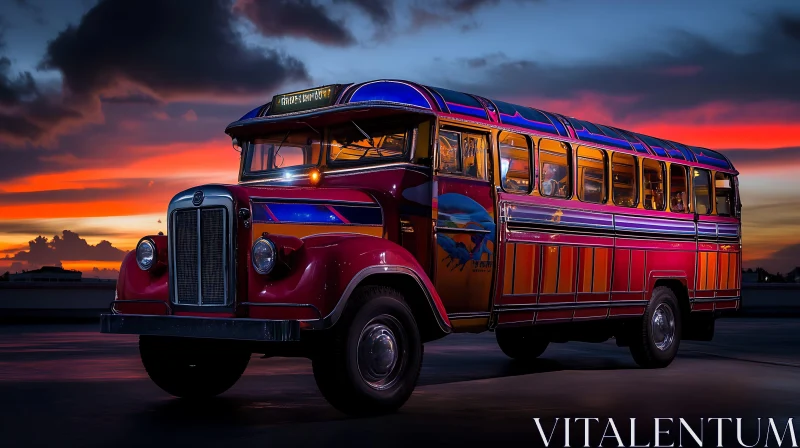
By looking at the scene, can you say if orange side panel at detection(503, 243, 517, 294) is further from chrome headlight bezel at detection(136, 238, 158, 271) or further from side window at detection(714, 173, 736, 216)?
side window at detection(714, 173, 736, 216)

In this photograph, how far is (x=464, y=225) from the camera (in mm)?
11336

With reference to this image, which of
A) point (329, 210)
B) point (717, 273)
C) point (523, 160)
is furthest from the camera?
point (717, 273)

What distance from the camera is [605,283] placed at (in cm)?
1418

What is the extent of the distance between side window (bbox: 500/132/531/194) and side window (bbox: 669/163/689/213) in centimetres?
425

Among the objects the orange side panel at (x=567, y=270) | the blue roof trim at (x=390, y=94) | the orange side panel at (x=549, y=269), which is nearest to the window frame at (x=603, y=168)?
the orange side panel at (x=567, y=270)

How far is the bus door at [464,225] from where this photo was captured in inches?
434

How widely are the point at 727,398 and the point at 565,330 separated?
3.37m

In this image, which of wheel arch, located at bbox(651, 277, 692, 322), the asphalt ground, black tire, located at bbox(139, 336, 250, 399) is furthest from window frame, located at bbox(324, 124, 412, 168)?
wheel arch, located at bbox(651, 277, 692, 322)

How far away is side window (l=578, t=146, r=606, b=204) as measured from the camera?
1373cm

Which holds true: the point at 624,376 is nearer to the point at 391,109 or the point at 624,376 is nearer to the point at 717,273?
the point at 717,273

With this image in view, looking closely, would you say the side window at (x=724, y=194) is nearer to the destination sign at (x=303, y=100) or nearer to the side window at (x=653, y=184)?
the side window at (x=653, y=184)

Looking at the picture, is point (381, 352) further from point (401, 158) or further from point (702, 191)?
point (702, 191)

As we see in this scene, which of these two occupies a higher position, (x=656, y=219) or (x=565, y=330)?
(x=656, y=219)

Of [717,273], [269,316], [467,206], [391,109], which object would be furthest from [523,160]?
[717,273]
